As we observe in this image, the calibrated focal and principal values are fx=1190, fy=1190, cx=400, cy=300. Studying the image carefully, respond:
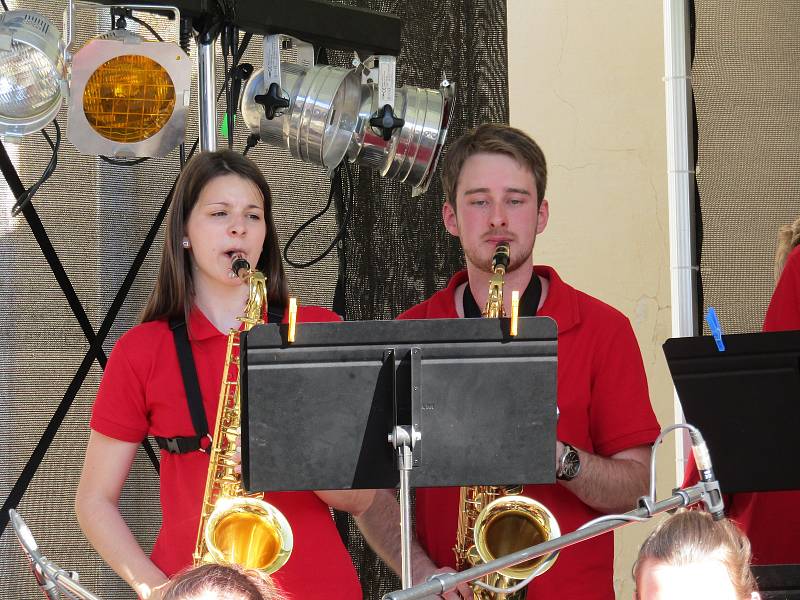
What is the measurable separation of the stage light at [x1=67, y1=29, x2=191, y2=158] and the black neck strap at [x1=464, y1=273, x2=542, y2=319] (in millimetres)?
861

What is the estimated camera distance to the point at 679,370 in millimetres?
2258

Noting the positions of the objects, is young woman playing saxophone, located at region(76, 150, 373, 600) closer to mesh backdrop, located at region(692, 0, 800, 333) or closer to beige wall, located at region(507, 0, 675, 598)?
beige wall, located at region(507, 0, 675, 598)

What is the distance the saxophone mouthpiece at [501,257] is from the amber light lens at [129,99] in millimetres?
939

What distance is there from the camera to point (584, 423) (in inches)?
109

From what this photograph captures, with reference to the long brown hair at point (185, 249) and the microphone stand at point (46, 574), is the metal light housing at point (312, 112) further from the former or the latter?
the microphone stand at point (46, 574)

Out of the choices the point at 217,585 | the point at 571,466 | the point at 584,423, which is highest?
→ the point at 584,423

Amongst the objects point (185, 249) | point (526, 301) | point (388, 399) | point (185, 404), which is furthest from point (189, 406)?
point (526, 301)

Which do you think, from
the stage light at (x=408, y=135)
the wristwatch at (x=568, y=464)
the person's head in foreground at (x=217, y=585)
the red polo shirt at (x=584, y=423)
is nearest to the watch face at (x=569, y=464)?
the wristwatch at (x=568, y=464)

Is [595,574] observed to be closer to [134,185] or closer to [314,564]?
[314,564]

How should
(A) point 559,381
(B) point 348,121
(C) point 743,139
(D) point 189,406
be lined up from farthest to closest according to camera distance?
(C) point 743,139, (B) point 348,121, (A) point 559,381, (D) point 189,406

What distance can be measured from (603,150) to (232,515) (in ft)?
6.90

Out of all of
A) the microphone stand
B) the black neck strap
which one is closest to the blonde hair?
the black neck strap

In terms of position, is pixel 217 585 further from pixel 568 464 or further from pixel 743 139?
pixel 743 139

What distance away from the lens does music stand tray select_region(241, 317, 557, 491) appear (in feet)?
6.97
